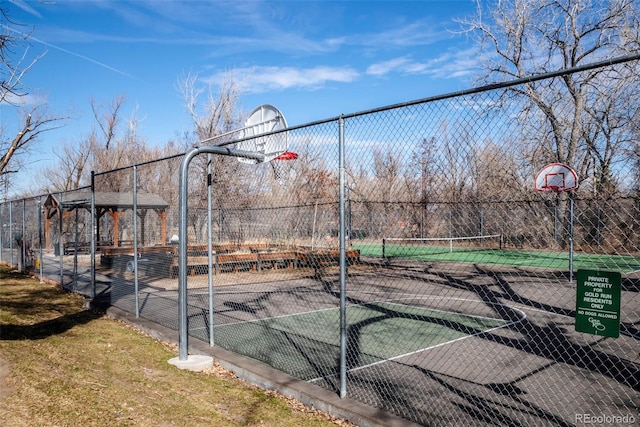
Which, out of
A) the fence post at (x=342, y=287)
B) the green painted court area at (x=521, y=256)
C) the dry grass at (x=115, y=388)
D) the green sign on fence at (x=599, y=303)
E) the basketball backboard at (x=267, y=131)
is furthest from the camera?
the green painted court area at (x=521, y=256)

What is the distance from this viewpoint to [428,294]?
40.0ft

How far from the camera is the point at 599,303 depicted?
2.94 metres

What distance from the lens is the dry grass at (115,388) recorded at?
395cm

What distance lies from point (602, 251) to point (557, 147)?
5.28 feet

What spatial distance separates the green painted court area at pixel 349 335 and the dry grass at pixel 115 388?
87 centimetres

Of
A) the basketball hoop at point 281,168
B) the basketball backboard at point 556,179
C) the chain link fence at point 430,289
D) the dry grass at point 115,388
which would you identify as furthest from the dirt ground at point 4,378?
the basketball backboard at point 556,179

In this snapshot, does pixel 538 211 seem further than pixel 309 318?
No

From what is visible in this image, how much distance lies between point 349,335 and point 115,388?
3.85 metres

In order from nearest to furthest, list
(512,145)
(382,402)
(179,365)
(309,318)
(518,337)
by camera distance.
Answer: (512,145) → (382,402) → (179,365) → (518,337) → (309,318)

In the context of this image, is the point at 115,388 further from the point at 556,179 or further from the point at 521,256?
the point at 521,256

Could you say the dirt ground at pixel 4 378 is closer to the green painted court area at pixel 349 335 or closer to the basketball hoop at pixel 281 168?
the green painted court area at pixel 349 335

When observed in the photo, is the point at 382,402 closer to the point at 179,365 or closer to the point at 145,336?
the point at 179,365

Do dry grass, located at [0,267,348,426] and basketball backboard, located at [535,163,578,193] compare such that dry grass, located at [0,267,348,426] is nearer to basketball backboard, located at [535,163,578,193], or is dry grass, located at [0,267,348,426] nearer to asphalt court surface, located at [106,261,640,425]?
asphalt court surface, located at [106,261,640,425]

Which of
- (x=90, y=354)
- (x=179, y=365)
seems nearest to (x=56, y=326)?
(x=90, y=354)
